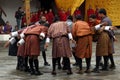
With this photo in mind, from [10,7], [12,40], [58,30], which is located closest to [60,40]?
[58,30]

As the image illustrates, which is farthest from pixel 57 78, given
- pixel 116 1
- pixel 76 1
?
pixel 116 1

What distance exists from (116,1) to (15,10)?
608 centimetres

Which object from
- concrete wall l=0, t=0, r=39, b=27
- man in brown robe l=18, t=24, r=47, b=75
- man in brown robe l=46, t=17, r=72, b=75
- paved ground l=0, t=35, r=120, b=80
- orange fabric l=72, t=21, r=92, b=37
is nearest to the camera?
paved ground l=0, t=35, r=120, b=80

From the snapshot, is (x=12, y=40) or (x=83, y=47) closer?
(x=83, y=47)

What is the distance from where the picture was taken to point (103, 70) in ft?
40.4

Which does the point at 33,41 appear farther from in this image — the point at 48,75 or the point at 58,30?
the point at 48,75

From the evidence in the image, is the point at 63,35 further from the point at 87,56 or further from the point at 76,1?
the point at 76,1

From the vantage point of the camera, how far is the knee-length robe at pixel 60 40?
11398 mm

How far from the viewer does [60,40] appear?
11406 mm

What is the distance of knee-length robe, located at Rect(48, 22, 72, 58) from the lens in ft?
37.4

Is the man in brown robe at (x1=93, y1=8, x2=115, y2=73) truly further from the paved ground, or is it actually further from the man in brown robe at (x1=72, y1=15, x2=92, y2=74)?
the paved ground

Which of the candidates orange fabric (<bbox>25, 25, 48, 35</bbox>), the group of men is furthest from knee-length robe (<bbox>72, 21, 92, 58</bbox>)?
orange fabric (<bbox>25, 25, 48, 35</bbox>)

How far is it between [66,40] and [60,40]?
6.9 inches

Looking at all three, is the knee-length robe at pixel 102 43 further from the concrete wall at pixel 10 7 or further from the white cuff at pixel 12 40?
the concrete wall at pixel 10 7
